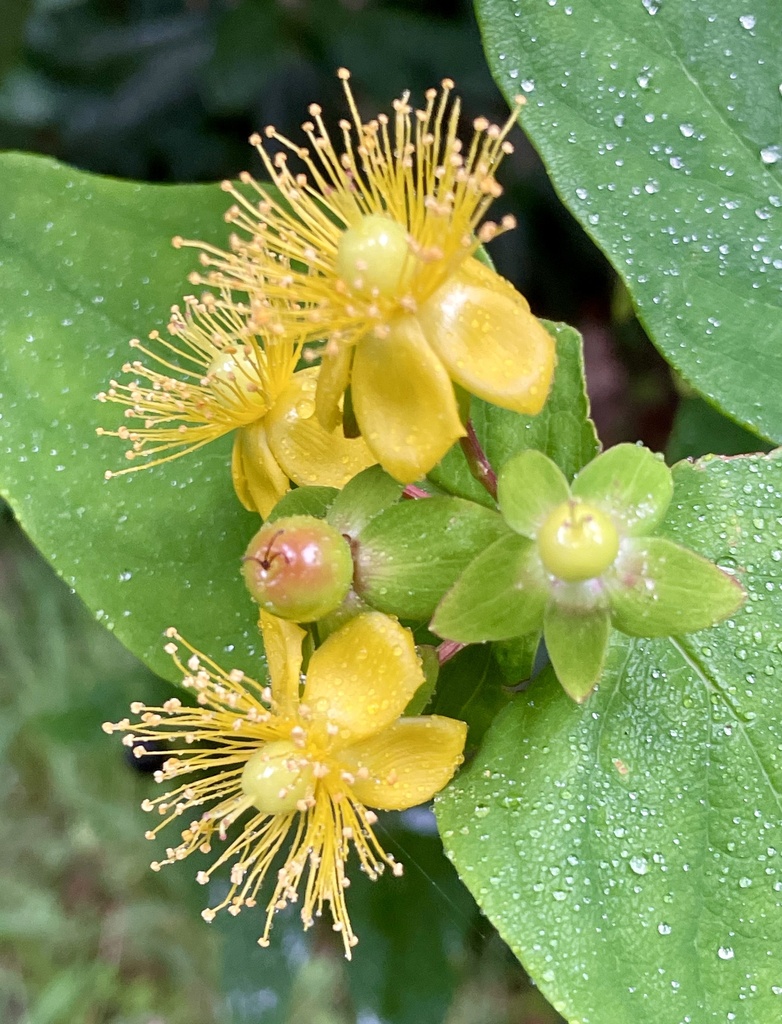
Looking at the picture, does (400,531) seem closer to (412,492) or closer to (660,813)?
(412,492)

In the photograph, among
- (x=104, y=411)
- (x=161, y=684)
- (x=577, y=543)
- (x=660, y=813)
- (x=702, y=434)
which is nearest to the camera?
(x=577, y=543)

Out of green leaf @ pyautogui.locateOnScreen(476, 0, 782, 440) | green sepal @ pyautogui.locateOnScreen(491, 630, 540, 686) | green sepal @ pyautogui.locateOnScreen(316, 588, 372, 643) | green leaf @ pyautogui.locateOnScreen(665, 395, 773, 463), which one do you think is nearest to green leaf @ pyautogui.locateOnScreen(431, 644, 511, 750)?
green sepal @ pyautogui.locateOnScreen(491, 630, 540, 686)

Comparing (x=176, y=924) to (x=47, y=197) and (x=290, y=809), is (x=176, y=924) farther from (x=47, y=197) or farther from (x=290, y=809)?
(x=47, y=197)

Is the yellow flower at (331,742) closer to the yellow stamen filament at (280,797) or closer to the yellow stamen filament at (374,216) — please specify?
the yellow stamen filament at (280,797)

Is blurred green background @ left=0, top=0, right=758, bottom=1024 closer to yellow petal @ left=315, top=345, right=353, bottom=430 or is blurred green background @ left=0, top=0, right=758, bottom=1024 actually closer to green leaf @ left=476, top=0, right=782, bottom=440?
green leaf @ left=476, top=0, right=782, bottom=440

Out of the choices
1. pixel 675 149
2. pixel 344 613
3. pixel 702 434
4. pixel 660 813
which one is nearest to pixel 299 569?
pixel 344 613

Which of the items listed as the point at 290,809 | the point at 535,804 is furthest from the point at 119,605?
the point at 535,804
